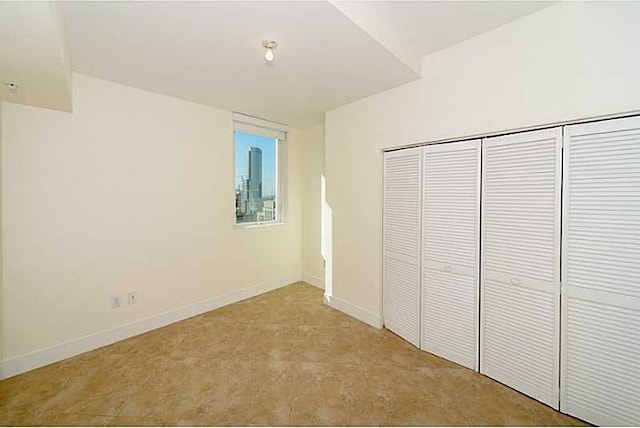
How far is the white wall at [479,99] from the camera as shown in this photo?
4.88ft

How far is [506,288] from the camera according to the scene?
1929 mm

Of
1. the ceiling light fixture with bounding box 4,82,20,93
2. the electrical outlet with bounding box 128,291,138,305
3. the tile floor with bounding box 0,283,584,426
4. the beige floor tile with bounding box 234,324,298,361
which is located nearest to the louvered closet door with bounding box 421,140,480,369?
the tile floor with bounding box 0,283,584,426

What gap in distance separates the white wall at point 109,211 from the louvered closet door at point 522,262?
2.79 meters

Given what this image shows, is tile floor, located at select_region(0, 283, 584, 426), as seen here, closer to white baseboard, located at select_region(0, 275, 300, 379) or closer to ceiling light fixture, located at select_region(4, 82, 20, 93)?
white baseboard, located at select_region(0, 275, 300, 379)

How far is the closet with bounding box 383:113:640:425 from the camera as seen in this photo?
1.50 meters

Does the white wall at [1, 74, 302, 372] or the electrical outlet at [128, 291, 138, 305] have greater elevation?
the white wall at [1, 74, 302, 372]

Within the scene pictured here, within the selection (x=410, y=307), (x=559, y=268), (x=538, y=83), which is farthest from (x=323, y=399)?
(x=538, y=83)

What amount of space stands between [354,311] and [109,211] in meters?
2.63

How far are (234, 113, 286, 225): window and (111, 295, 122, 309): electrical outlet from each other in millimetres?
1551

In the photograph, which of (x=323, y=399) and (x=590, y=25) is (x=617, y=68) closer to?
(x=590, y=25)

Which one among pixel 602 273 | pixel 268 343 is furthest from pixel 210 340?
pixel 602 273

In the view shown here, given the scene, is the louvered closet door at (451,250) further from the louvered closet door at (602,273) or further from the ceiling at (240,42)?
the ceiling at (240,42)

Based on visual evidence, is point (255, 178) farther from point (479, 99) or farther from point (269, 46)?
point (479, 99)

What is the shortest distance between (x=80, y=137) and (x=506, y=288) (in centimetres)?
357
